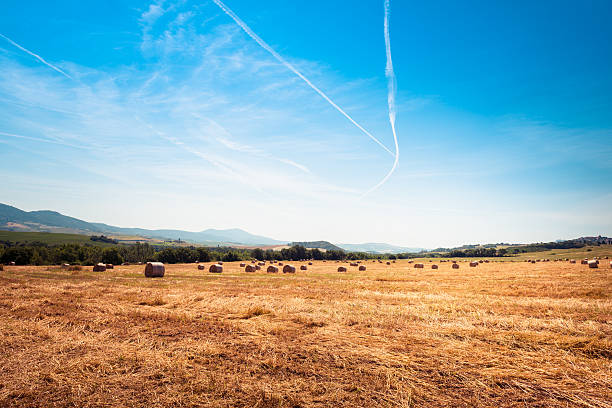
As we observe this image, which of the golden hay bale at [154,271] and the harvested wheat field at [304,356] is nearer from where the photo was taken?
the harvested wheat field at [304,356]

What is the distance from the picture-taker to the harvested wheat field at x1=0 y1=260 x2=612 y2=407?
5039mm

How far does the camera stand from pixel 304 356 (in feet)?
22.6

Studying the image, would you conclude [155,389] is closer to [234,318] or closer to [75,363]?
[75,363]

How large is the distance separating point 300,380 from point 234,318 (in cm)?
563

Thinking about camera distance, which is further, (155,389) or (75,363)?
(75,363)

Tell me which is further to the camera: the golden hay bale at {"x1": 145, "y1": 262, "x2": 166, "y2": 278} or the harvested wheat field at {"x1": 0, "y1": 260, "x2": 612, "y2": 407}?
the golden hay bale at {"x1": 145, "y1": 262, "x2": 166, "y2": 278}

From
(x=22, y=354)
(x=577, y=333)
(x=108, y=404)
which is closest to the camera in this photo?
(x=108, y=404)

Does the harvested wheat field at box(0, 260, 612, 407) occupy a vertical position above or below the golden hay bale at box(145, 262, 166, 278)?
above

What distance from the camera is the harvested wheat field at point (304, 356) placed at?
5039mm

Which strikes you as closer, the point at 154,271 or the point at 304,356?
the point at 304,356

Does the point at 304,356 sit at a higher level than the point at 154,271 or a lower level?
higher

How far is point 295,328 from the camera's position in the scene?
9.25 m

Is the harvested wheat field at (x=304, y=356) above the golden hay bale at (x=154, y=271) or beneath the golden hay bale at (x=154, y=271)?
above

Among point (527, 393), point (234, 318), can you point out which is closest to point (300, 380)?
point (527, 393)
